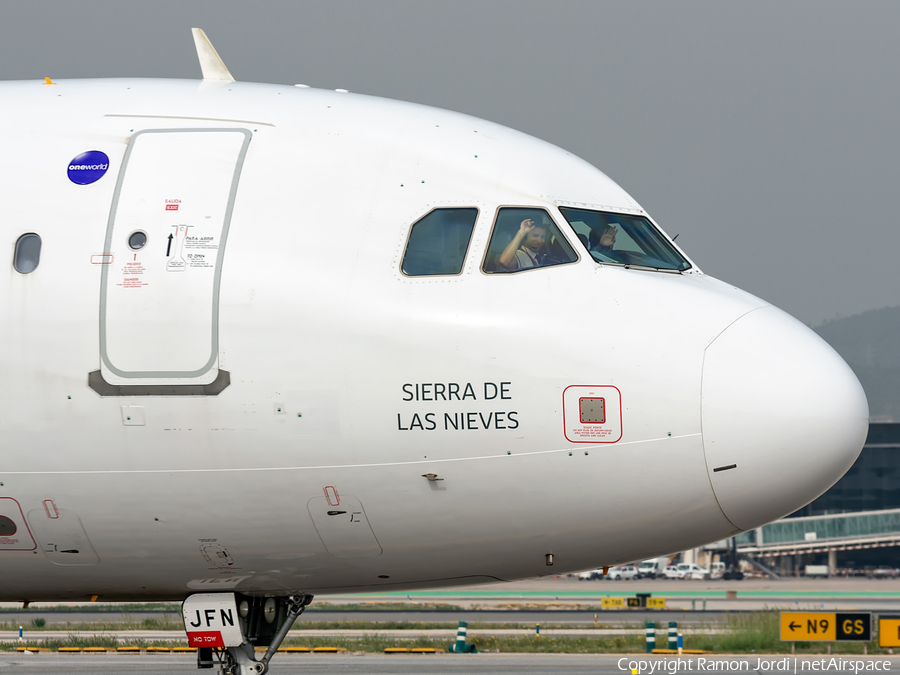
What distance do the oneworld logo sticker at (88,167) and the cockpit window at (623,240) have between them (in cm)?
390

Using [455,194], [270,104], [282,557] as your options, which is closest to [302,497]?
[282,557]

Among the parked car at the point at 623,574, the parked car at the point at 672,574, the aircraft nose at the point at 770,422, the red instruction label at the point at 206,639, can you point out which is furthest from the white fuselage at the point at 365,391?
the parked car at the point at 672,574

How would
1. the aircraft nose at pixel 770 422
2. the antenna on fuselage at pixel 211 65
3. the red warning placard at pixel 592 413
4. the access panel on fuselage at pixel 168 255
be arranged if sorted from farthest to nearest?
1. the antenna on fuselage at pixel 211 65
2. the access panel on fuselage at pixel 168 255
3. the red warning placard at pixel 592 413
4. the aircraft nose at pixel 770 422

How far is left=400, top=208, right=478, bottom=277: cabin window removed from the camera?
827 cm

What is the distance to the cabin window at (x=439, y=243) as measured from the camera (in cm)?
827

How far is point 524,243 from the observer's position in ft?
27.6

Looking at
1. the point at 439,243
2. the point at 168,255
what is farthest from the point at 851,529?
the point at 168,255

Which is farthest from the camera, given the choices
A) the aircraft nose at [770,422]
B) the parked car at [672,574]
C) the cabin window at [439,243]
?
the parked car at [672,574]

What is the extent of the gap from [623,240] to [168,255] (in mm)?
3776

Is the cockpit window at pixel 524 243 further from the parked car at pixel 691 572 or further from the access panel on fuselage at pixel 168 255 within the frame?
the parked car at pixel 691 572

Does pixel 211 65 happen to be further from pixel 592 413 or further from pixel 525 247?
pixel 592 413

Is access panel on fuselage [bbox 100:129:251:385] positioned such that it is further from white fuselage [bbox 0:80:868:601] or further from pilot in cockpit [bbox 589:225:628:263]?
pilot in cockpit [bbox 589:225:628:263]

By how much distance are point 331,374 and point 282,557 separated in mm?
1687

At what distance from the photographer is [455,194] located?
8539 millimetres
